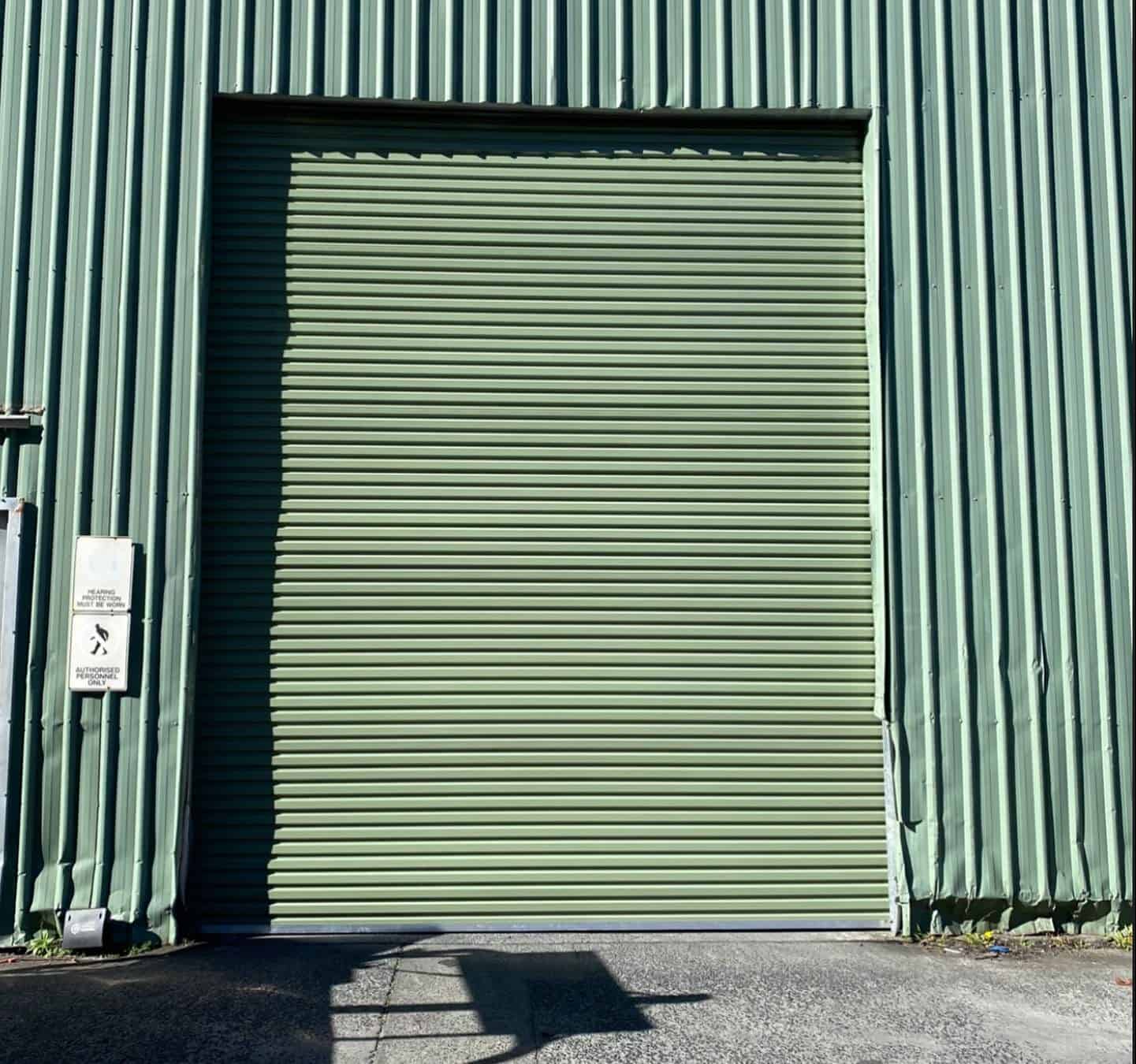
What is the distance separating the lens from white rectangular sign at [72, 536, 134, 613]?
6.96 metres

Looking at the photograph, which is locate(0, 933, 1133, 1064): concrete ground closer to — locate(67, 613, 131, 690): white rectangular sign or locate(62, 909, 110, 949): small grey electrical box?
locate(62, 909, 110, 949): small grey electrical box

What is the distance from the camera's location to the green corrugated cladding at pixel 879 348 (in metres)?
7.01

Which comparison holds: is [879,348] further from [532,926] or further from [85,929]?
[85,929]

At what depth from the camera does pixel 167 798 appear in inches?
271

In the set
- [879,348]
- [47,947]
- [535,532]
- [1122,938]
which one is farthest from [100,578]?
[1122,938]

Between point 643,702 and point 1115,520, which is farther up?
point 1115,520

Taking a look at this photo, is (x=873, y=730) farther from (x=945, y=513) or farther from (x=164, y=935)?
(x=164, y=935)

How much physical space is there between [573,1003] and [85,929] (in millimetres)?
2976

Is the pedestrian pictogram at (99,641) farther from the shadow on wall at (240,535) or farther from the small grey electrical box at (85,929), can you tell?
the small grey electrical box at (85,929)

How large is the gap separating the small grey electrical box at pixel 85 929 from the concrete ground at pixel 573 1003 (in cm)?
19

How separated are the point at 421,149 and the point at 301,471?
2348mm

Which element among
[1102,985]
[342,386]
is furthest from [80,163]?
[1102,985]

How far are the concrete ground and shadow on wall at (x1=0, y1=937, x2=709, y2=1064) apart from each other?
13mm

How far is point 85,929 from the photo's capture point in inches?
262
